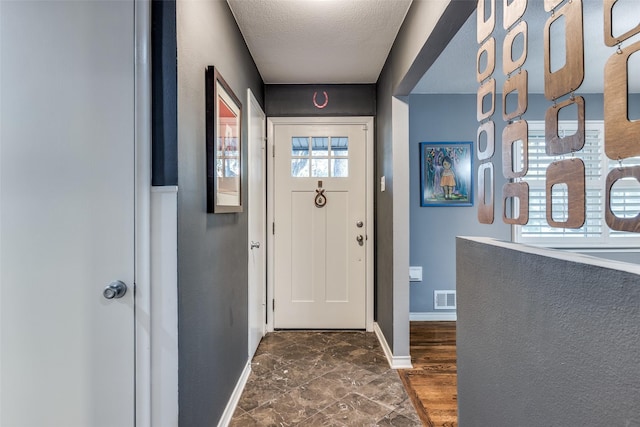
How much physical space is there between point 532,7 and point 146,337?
2.71 m

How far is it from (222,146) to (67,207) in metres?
0.73

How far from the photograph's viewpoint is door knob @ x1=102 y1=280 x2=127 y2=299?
3.46 feet

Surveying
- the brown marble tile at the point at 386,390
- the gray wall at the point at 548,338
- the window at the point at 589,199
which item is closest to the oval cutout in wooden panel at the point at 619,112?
the gray wall at the point at 548,338

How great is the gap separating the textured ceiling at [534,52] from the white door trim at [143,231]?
188 centimetres

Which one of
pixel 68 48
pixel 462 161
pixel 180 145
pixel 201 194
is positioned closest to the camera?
pixel 68 48

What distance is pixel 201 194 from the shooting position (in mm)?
1396

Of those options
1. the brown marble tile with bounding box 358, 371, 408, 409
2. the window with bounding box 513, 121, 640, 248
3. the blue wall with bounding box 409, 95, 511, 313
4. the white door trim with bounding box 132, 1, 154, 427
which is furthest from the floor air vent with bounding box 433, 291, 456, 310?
the white door trim with bounding box 132, 1, 154, 427

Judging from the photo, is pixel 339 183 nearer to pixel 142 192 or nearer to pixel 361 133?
pixel 361 133

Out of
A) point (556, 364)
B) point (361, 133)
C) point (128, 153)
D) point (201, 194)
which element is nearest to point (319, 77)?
point (361, 133)

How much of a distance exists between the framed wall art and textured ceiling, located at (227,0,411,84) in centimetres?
102

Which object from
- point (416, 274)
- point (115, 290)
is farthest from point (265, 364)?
point (416, 274)

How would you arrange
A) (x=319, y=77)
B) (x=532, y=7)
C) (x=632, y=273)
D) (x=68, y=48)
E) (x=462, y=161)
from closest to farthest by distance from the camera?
(x=632, y=273) < (x=68, y=48) < (x=532, y=7) < (x=319, y=77) < (x=462, y=161)

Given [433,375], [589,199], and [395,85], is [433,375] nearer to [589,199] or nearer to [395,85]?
[395,85]

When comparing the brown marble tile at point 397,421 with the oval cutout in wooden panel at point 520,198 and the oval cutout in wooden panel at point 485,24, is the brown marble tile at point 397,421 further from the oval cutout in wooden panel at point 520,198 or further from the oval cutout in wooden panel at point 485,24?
the oval cutout in wooden panel at point 485,24
